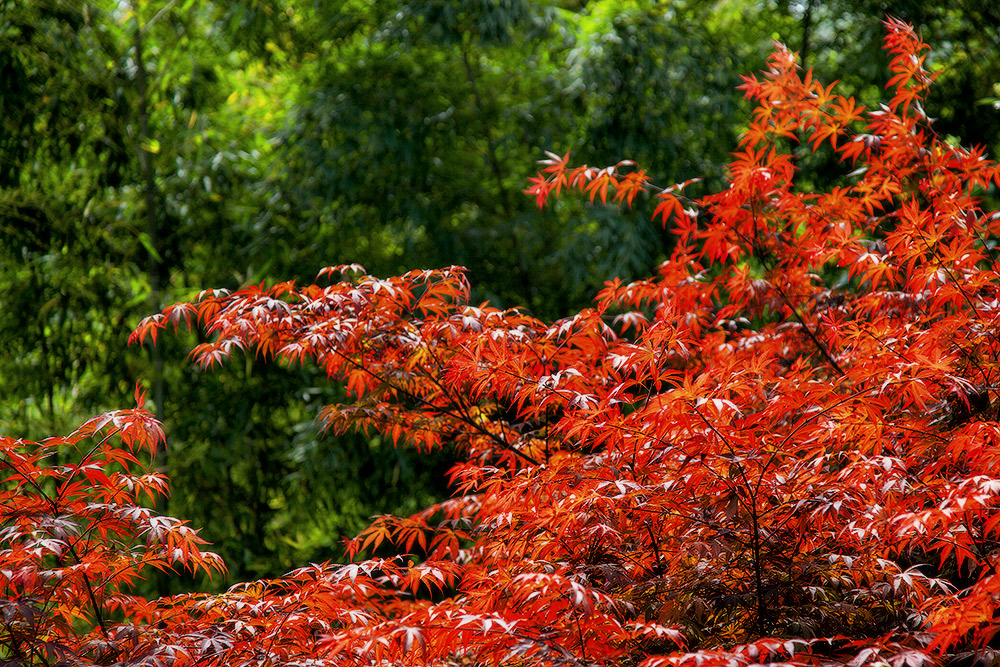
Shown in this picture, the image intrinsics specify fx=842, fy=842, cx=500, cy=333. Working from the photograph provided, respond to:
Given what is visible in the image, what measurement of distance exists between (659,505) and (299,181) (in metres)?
3.49

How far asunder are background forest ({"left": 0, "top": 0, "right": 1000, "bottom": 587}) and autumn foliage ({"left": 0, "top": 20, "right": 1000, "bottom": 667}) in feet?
6.63

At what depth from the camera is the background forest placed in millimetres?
4477

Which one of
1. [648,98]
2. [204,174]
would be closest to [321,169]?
[204,174]

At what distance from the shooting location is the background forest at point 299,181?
14.7 ft

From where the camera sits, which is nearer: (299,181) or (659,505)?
(659,505)

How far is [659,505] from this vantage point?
1839mm

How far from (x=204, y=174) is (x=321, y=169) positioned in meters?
0.70

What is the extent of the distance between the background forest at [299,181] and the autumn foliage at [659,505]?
202cm

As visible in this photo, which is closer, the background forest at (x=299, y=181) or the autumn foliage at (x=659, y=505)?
the autumn foliage at (x=659, y=505)

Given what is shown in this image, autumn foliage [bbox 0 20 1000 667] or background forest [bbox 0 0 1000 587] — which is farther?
background forest [bbox 0 0 1000 587]

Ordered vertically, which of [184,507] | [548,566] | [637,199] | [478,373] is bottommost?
[184,507]

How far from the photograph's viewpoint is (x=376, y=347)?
2490mm

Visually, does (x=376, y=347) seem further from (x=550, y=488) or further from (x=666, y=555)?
(x=666, y=555)

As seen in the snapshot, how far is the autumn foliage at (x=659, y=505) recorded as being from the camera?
5.40 feet
